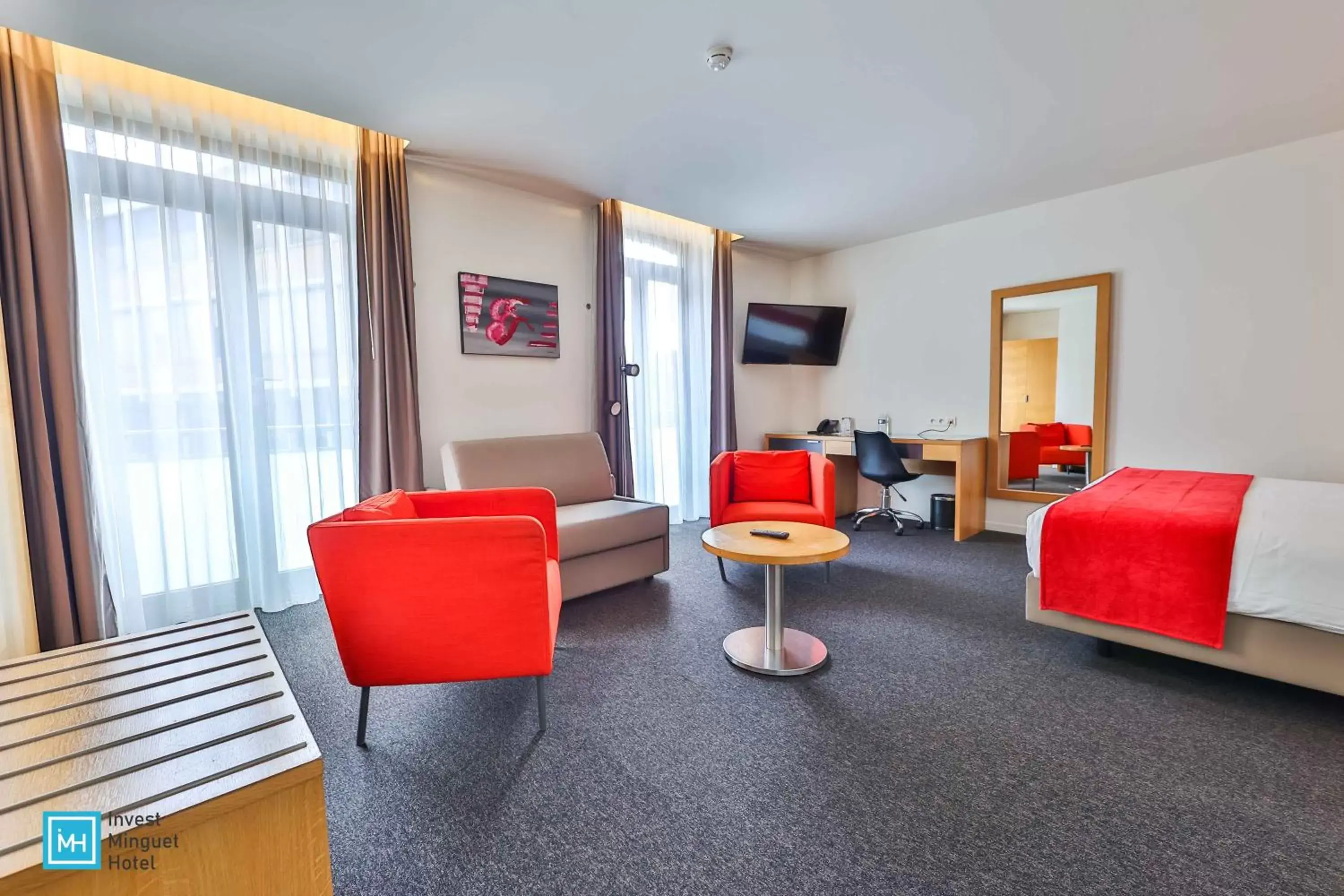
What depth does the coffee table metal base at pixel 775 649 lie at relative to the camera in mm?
2242

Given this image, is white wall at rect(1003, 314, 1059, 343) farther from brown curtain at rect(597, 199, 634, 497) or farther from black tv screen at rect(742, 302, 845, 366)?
brown curtain at rect(597, 199, 634, 497)

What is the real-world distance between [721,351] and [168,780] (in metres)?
4.61

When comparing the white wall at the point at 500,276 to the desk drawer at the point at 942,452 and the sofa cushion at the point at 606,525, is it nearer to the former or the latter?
the sofa cushion at the point at 606,525

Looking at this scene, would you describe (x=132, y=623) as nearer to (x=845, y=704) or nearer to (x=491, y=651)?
(x=491, y=651)

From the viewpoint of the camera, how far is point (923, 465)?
16.3 ft

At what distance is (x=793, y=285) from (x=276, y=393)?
15.5ft

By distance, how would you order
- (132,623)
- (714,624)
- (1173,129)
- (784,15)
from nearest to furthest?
(784,15)
(132,623)
(714,624)
(1173,129)

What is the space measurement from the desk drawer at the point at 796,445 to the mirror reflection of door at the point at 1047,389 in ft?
4.75

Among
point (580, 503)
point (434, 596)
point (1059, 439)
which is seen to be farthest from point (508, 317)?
point (1059, 439)

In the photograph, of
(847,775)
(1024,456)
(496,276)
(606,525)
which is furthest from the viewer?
(1024,456)

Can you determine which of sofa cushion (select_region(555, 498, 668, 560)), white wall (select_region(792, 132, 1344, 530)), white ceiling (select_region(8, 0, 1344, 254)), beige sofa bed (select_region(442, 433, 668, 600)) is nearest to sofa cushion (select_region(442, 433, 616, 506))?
beige sofa bed (select_region(442, 433, 668, 600))

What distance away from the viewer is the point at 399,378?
10.7 ft

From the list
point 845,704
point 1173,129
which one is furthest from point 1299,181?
point 845,704

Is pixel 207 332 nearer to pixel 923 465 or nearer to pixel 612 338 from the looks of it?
pixel 612 338
